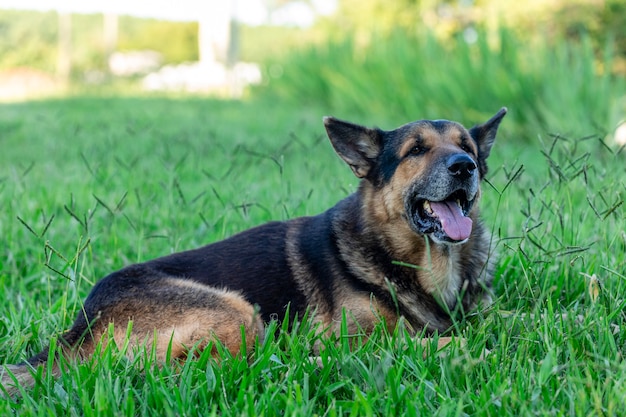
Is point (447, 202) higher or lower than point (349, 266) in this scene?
higher

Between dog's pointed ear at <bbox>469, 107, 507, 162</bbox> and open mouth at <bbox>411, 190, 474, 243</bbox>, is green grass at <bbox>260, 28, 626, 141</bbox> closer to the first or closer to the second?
dog's pointed ear at <bbox>469, 107, 507, 162</bbox>

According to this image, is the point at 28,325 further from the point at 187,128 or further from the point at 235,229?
the point at 187,128

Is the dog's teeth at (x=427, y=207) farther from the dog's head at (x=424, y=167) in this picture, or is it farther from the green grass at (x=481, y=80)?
the green grass at (x=481, y=80)

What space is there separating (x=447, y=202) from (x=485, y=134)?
639mm

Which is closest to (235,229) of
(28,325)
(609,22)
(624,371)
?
(28,325)

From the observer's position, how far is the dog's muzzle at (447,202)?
3273 millimetres

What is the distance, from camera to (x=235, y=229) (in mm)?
4633

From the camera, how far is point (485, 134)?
12.6ft

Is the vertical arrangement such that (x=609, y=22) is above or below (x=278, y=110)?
above

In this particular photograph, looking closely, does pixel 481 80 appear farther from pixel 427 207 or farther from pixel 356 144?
pixel 427 207

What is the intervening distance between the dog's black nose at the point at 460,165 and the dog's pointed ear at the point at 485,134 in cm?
57

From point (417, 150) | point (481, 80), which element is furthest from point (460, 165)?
point (481, 80)

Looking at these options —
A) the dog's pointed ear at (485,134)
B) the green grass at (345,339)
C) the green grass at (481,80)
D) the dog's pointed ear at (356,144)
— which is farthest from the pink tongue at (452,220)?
the green grass at (481,80)

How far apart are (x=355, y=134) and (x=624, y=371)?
1.72 m
